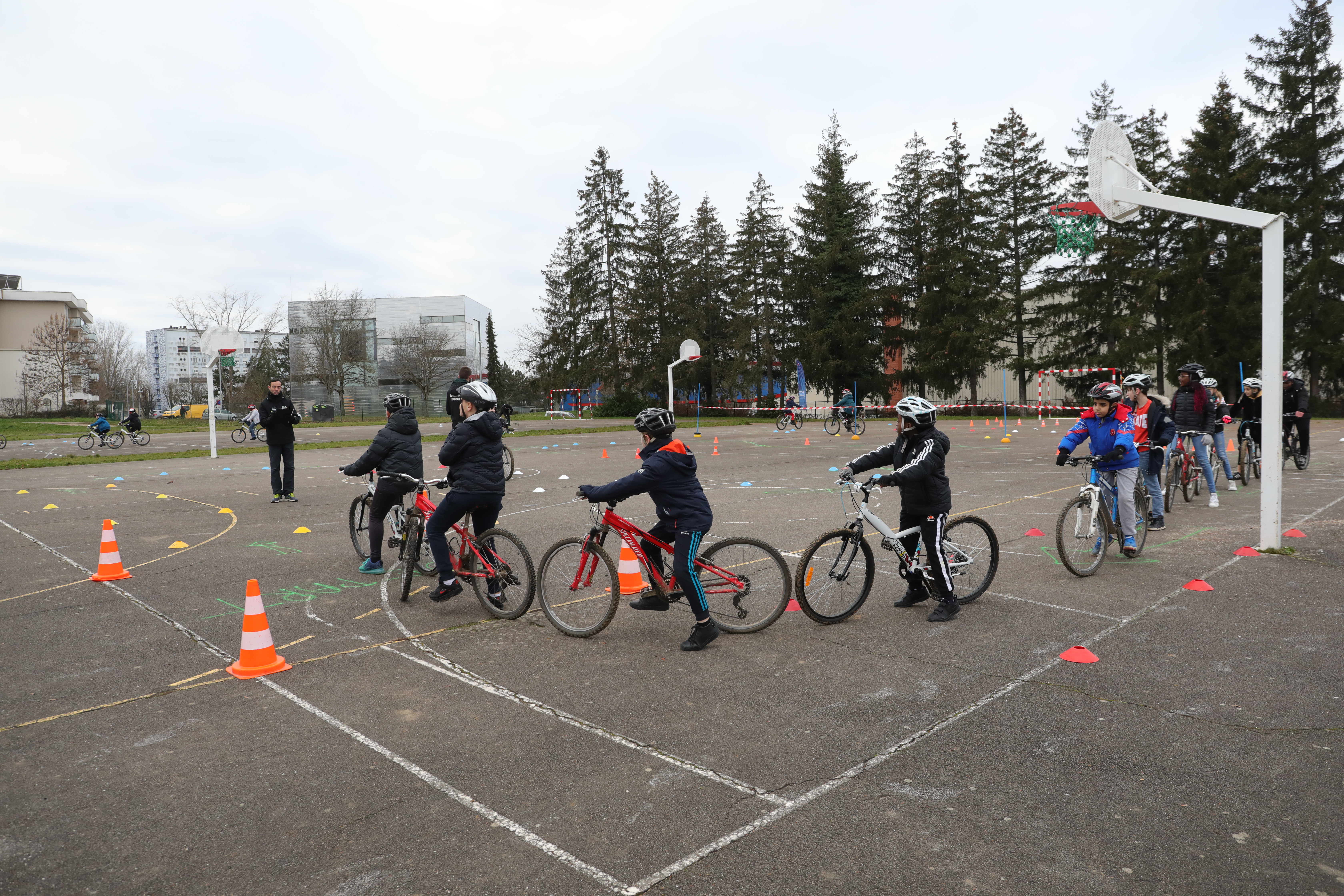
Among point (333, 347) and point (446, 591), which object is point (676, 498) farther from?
point (333, 347)

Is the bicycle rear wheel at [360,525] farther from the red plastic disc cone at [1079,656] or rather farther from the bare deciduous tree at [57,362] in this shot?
the bare deciduous tree at [57,362]

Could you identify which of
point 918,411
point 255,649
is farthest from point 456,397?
point 918,411

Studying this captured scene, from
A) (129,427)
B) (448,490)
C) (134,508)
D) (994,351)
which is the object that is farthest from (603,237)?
(448,490)

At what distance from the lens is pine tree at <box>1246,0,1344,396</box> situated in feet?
109

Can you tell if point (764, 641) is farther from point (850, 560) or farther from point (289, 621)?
point (289, 621)

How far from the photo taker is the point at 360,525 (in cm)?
816

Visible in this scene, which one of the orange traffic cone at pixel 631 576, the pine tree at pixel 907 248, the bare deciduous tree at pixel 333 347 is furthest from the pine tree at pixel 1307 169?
the bare deciduous tree at pixel 333 347

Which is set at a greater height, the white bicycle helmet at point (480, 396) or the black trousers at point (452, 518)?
the white bicycle helmet at point (480, 396)

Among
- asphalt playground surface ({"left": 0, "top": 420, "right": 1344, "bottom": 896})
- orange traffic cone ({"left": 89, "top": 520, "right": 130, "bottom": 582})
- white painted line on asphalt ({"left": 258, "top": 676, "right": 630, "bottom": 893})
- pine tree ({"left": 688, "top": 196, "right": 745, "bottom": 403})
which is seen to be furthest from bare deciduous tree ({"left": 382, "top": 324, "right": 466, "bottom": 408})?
white painted line on asphalt ({"left": 258, "top": 676, "right": 630, "bottom": 893})

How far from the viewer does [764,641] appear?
210 inches

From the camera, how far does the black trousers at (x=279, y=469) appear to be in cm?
1237

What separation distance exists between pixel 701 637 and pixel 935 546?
1.89m

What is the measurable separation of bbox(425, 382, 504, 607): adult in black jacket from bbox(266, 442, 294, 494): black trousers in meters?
7.17

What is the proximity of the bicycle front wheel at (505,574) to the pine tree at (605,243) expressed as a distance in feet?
155
